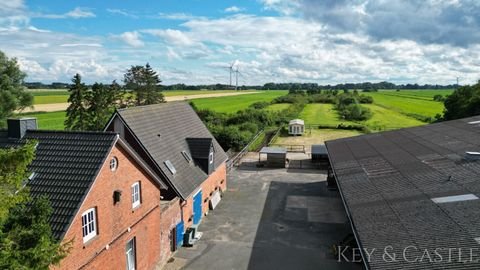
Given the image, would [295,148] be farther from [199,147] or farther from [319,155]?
[199,147]

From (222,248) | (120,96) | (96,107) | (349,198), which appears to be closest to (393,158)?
Answer: (349,198)

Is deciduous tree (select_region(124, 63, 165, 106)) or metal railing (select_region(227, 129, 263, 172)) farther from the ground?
deciduous tree (select_region(124, 63, 165, 106))

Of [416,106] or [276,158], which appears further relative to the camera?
[416,106]

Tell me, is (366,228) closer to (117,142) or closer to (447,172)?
(447,172)

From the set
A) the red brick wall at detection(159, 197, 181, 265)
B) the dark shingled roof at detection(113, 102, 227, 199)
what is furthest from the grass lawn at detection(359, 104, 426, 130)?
the red brick wall at detection(159, 197, 181, 265)

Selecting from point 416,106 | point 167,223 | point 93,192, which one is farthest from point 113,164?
point 416,106

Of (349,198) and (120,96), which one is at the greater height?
(120,96)

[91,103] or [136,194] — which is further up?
[91,103]

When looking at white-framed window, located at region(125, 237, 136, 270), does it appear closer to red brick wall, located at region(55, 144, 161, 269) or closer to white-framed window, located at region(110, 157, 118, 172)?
red brick wall, located at region(55, 144, 161, 269)
